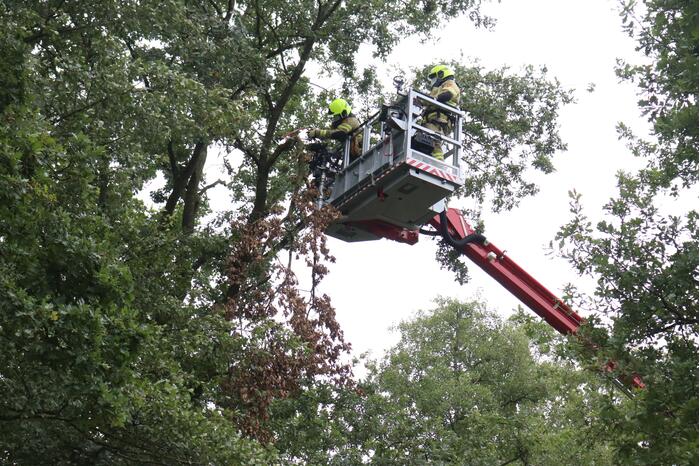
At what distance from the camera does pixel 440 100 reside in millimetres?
12797

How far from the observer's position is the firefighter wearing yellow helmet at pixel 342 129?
1350 cm

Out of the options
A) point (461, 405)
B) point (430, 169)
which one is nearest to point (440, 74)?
point (430, 169)

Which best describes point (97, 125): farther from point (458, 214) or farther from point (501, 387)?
point (501, 387)

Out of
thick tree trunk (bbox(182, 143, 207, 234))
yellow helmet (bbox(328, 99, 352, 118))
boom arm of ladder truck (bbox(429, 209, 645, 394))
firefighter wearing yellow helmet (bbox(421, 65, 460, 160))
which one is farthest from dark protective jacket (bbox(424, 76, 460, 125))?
thick tree trunk (bbox(182, 143, 207, 234))

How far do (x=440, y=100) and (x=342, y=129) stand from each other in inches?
60.8

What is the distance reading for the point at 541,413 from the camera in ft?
83.0

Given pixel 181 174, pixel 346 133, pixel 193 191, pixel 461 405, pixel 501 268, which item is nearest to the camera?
pixel 346 133

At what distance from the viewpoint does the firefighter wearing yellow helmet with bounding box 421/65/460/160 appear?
12.6 metres

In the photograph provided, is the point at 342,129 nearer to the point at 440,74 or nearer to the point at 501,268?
the point at 440,74

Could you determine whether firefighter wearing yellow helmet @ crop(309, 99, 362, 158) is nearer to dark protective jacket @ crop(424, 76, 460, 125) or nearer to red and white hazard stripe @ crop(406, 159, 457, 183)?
dark protective jacket @ crop(424, 76, 460, 125)

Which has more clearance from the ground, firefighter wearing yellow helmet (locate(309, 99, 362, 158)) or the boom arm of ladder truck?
firefighter wearing yellow helmet (locate(309, 99, 362, 158))

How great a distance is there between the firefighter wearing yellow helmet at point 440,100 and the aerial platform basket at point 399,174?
78mm

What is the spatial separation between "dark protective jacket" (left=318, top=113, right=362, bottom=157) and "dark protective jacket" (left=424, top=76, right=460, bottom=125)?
1.24m

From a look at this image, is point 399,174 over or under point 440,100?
under
